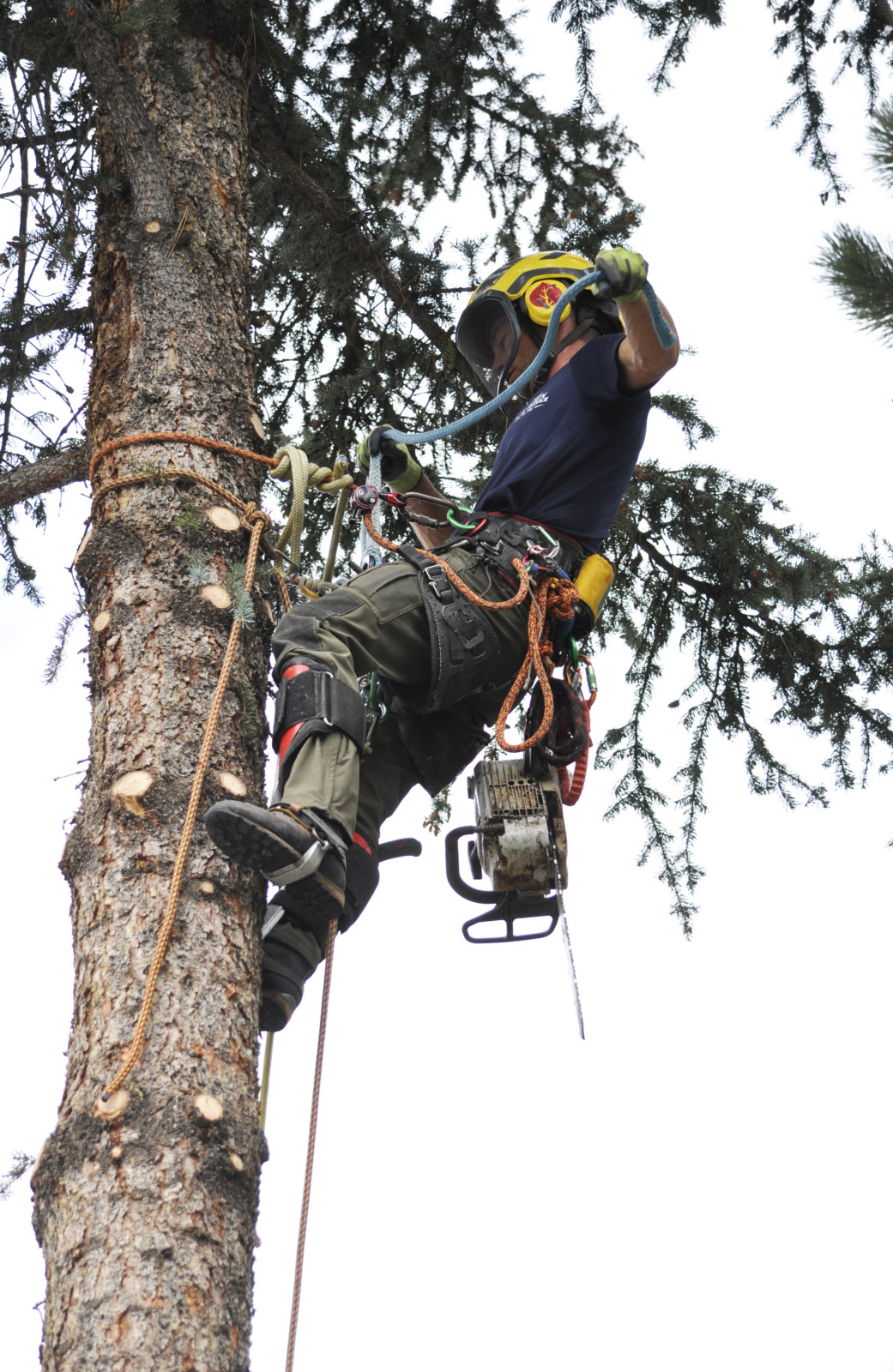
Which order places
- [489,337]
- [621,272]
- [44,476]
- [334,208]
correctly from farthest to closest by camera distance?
[334,208] → [489,337] → [44,476] → [621,272]

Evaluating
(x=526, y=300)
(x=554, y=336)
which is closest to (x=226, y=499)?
(x=554, y=336)

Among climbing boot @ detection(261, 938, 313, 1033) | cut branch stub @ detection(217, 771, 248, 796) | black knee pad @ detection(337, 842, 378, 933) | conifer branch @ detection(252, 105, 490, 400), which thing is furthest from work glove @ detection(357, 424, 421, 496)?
climbing boot @ detection(261, 938, 313, 1033)

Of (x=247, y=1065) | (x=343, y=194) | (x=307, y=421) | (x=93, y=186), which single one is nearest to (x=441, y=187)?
(x=343, y=194)

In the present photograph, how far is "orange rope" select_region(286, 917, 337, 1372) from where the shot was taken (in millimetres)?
2135

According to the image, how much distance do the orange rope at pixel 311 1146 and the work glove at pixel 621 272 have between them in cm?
151

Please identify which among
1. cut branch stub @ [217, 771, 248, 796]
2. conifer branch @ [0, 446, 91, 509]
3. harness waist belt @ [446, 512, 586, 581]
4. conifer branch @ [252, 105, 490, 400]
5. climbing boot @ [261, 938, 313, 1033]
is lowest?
climbing boot @ [261, 938, 313, 1033]

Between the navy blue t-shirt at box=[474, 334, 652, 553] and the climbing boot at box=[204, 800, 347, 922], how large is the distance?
1.24 metres

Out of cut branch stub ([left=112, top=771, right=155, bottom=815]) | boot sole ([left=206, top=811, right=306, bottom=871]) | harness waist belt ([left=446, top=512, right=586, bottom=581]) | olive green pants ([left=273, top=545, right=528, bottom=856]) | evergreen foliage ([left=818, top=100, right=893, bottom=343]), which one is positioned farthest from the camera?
harness waist belt ([left=446, top=512, right=586, bottom=581])

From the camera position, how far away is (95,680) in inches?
107

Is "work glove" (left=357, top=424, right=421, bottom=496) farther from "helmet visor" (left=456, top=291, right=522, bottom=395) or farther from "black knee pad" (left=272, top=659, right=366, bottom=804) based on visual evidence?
"black knee pad" (left=272, top=659, right=366, bottom=804)

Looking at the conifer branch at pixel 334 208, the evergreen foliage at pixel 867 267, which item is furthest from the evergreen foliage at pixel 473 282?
the evergreen foliage at pixel 867 267

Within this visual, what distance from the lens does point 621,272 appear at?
8.90ft

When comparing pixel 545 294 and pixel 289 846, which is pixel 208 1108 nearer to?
pixel 289 846

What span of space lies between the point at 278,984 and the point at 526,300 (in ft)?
7.21
